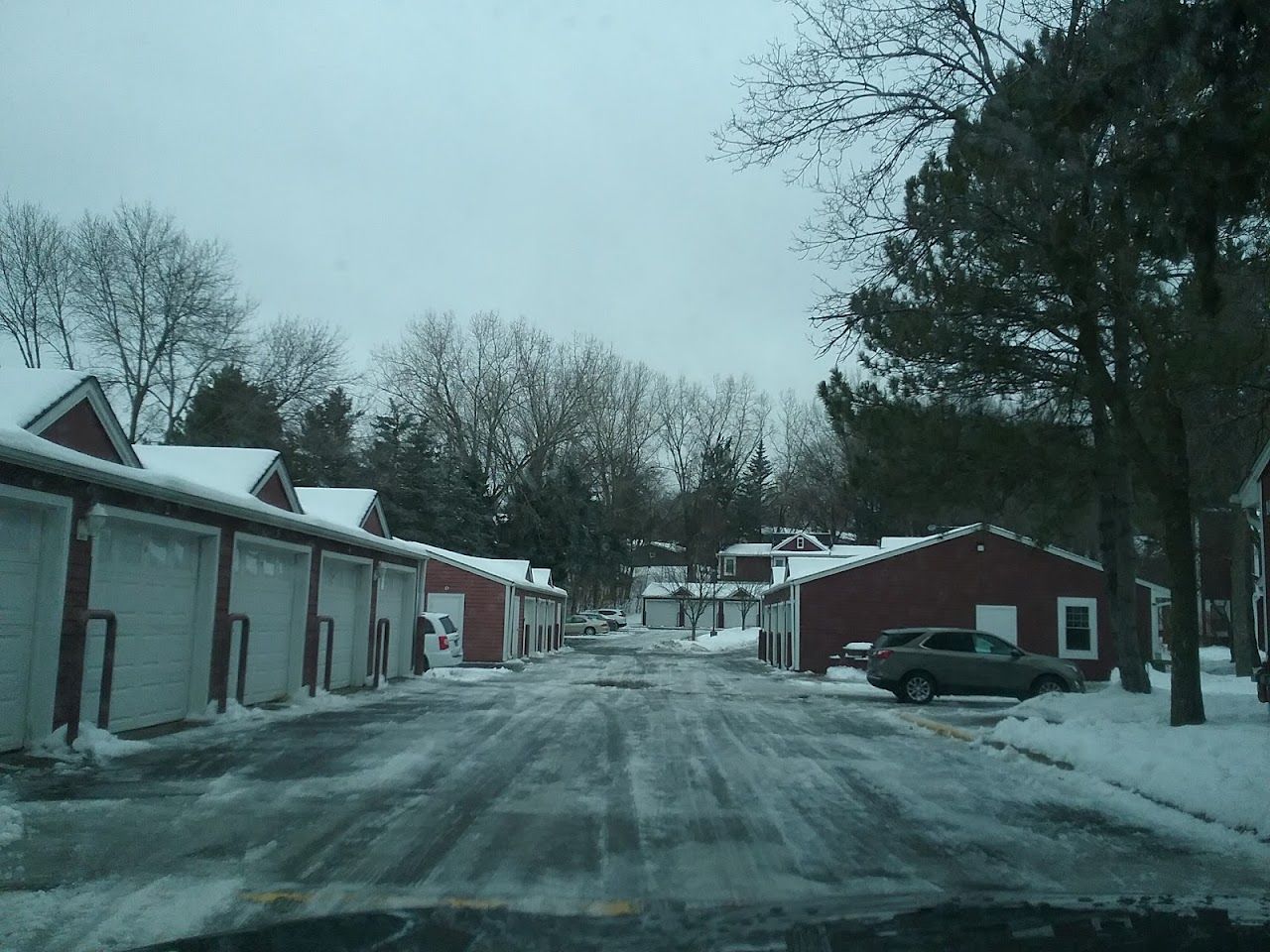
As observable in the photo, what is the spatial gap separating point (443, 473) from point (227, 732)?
159 feet

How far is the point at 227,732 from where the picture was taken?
14.1 meters

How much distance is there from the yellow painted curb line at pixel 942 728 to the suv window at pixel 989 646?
480 cm

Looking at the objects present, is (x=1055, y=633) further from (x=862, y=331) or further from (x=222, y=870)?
(x=222, y=870)

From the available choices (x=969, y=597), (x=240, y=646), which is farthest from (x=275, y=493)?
(x=969, y=597)

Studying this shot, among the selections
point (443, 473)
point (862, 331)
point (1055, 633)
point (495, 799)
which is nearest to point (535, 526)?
point (443, 473)

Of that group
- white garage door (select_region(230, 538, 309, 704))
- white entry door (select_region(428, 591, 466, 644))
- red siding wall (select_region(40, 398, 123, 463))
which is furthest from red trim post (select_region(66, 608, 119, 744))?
white entry door (select_region(428, 591, 466, 644))

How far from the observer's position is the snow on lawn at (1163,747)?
31.3 feet

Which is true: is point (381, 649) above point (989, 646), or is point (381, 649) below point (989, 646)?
below

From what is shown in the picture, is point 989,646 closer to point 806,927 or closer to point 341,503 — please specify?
point 341,503

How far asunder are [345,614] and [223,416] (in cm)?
2593

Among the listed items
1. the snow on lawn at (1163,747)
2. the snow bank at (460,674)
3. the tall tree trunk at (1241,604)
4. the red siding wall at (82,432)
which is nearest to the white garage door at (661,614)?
the snow bank at (460,674)

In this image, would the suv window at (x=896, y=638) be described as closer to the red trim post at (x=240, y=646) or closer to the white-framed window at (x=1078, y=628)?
the white-framed window at (x=1078, y=628)

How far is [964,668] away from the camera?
77.2 ft

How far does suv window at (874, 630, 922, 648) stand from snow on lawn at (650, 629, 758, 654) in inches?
1141
